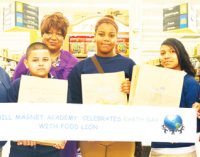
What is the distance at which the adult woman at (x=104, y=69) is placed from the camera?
2609mm

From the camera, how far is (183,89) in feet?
8.34

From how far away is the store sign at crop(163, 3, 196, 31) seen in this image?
29.0 feet

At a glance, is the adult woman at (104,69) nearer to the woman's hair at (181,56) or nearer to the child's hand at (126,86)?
the child's hand at (126,86)

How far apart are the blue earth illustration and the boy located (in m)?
0.75

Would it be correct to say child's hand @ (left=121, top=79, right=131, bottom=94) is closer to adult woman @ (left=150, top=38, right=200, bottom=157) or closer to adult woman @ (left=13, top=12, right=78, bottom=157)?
adult woman @ (left=150, top=38, right=200, bottom=157)

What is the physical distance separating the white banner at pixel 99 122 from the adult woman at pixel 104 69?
6.8 inches

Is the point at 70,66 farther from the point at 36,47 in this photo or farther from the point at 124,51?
the point at 124,51

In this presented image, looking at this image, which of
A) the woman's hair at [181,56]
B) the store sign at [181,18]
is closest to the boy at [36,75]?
the woman's hair at [181,56]

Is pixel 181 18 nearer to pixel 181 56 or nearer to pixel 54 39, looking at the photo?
pixel 181 56

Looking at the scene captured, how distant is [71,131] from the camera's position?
2459mm

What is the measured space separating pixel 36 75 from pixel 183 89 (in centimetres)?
105

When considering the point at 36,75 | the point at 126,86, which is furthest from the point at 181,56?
the point at 36,75

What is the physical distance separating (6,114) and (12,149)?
0.28 meters

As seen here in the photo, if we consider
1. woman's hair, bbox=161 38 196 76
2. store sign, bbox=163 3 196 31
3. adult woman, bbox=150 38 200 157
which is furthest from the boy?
store sign, bbox=163 3 196 31
